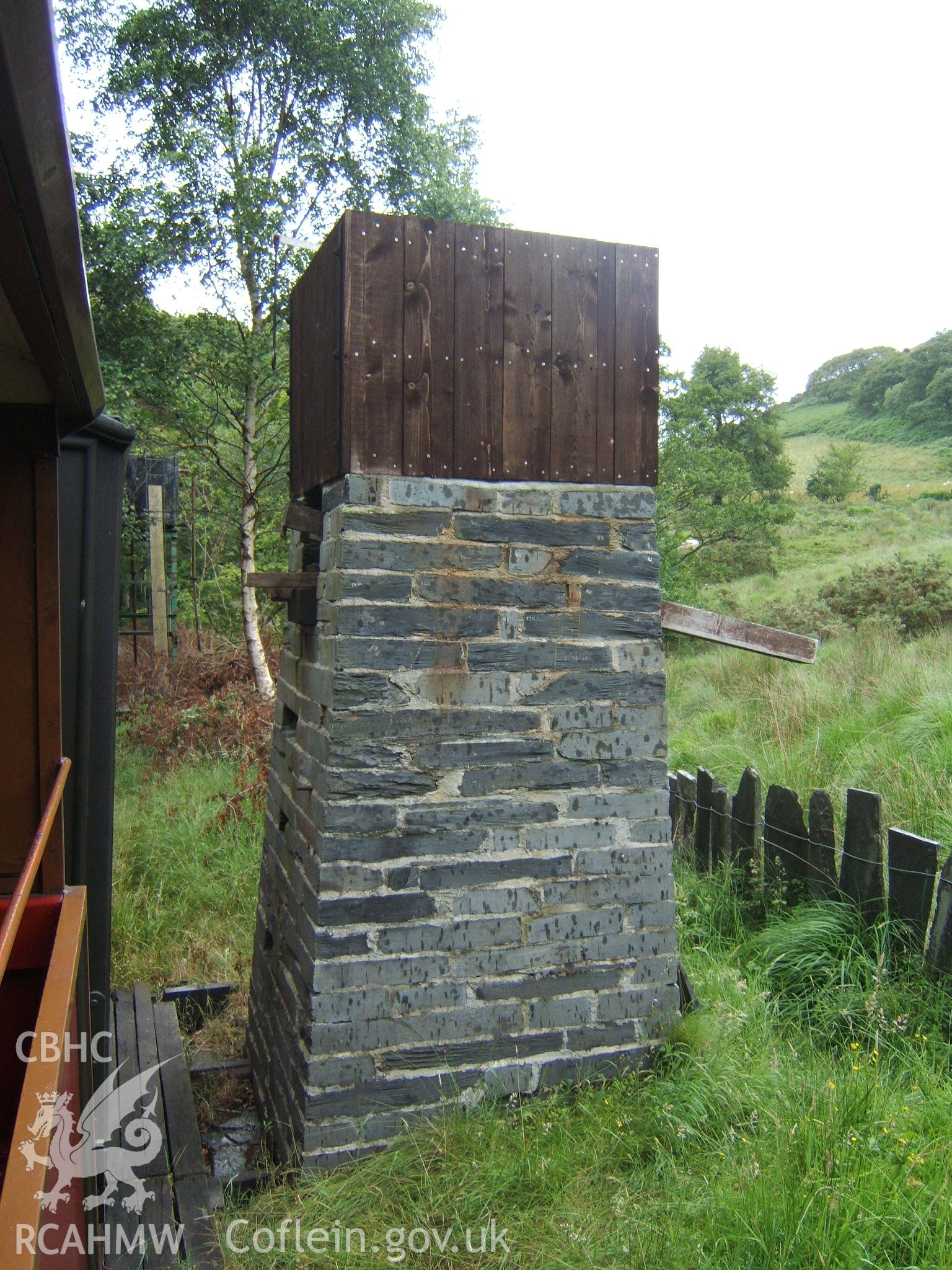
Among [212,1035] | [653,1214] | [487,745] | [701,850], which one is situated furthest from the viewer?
[701,850]

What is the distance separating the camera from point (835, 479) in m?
23.4

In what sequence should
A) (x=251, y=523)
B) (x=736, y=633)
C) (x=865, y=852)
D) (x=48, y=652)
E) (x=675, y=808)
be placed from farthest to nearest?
(x=251, y=523) < (x=675, y=808) < (x=865, y=852) < (x=736, y=633) < (x=48, y=652)

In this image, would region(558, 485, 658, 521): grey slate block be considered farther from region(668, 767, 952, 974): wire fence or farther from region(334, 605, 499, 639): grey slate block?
region(668, 767, 952, 974): wire fence

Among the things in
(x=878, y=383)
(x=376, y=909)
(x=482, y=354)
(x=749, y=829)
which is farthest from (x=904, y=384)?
(x=376, y=909)

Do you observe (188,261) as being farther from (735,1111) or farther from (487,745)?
(735,1111)

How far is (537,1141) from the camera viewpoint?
294cm

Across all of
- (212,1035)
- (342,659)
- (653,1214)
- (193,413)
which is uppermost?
(193,413)

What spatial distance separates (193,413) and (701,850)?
22.8 ft

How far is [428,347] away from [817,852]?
9.29 feet

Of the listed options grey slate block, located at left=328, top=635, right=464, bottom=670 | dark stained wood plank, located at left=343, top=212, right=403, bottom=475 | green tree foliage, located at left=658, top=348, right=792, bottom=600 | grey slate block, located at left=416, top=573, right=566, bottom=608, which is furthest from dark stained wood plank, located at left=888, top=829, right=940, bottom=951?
green tree foliage, located at left=658, top=348, right=792, bottom=600

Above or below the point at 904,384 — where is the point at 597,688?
below

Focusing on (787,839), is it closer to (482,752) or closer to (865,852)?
(865,852)

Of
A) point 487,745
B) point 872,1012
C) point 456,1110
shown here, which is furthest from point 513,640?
point 872,1012

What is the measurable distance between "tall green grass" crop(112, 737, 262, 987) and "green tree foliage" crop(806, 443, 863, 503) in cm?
2027
